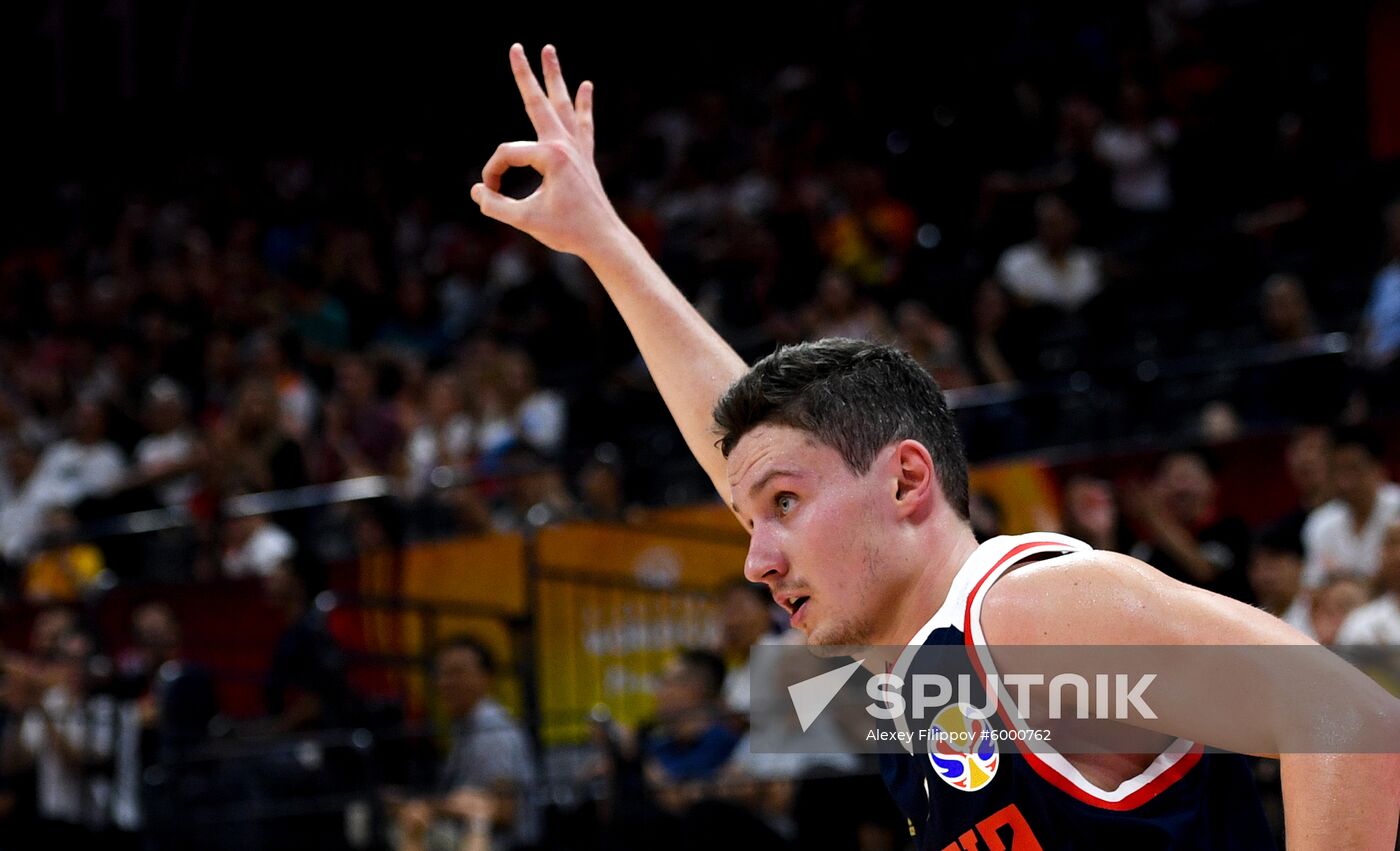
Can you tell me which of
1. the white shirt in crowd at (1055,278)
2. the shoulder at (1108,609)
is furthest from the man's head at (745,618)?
the shoulder at (1108,609)

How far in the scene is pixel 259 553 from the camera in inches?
430

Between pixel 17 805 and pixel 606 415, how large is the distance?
4299mm

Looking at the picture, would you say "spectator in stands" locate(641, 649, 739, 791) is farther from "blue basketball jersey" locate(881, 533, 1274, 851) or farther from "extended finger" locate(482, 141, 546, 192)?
"blue basketball jersey" locate(881, 533, 1274, 851)

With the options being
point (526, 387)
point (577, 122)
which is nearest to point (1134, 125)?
point (526, 387)

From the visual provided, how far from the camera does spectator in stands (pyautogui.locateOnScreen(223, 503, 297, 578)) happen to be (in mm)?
10875

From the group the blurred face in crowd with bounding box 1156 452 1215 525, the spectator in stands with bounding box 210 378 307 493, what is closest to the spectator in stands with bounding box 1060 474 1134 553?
the blurred face in crowd with bounding box 1156 452 1215 525

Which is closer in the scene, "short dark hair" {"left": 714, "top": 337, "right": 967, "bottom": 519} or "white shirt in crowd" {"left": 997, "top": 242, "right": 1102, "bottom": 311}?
"short dark hair" {"left": 714, "top": 337, "right": 967, "bottom": 519}

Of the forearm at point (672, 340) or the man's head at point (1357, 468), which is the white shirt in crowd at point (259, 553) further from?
the forearm at point (672, 340)

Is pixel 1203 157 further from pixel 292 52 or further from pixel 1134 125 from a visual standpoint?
pixel 292 52

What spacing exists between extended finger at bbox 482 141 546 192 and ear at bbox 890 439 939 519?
3.05 ft

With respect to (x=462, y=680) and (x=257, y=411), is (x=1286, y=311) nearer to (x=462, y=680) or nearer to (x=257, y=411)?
(x=462, y=680)

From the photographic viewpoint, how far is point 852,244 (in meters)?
11.6

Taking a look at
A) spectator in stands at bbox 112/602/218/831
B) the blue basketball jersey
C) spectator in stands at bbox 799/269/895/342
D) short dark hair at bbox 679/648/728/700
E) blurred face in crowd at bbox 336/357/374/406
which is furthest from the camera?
blurred face in crowd at bbox 336/357/374/406

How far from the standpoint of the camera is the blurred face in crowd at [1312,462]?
7398mm
